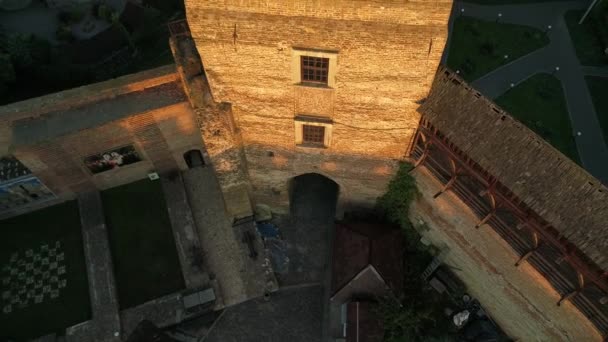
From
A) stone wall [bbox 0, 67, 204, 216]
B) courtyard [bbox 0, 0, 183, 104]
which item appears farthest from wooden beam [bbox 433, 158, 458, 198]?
courtyard [bbox 0, 0, 183, 104]

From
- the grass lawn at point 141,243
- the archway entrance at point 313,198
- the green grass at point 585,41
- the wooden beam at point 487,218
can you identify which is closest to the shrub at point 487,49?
the green grass at point 585,41

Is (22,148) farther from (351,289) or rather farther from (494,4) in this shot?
(494,4)

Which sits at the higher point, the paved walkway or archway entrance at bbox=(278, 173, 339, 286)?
the paved walkway

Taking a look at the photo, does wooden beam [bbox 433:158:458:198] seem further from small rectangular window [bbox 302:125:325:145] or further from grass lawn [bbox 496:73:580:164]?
grass lawn [bbox 496:73:580:164]

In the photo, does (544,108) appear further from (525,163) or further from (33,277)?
(33,277)

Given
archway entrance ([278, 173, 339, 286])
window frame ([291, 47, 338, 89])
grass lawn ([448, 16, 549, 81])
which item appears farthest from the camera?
grass lawn ([448, 16, 549, 81])

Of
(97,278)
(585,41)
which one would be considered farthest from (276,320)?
(585,41)

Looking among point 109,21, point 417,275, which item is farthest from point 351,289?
point 109,21
